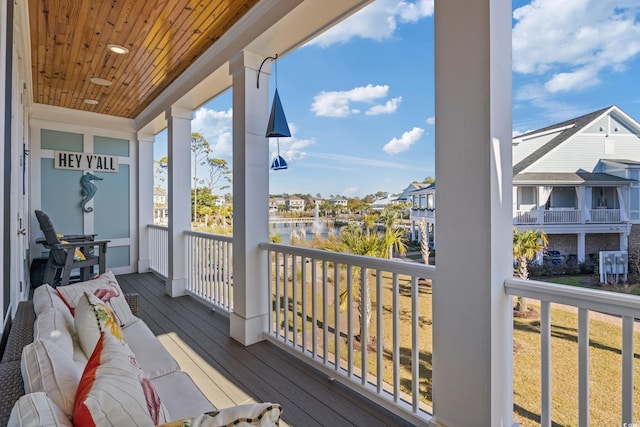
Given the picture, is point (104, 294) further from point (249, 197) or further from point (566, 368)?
point (566, 368)

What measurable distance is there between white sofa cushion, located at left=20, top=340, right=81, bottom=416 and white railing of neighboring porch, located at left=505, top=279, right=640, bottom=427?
1636mm

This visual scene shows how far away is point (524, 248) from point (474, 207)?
→ 36cm

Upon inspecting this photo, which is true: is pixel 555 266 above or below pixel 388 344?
above

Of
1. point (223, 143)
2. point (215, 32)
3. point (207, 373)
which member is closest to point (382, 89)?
point (215, 32)

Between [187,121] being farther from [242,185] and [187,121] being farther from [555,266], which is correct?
[555,266]

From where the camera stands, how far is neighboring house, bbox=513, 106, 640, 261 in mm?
1214

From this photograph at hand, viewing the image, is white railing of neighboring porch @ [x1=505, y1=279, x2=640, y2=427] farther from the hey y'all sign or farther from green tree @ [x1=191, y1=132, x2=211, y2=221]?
green tree @ [x1=191, y1=132, x2=211, y2=221]

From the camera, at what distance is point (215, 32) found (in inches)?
117

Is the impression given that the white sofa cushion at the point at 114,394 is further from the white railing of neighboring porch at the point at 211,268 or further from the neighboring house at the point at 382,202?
the white railing of neighboring porch at the point at 211,268

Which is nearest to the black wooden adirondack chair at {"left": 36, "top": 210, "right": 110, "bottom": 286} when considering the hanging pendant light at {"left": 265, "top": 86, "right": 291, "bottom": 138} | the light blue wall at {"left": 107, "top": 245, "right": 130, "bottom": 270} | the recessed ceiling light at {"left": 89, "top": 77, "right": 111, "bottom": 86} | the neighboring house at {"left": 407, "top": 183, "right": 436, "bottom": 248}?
the light blue wall at {"left": 107, "top": 245, "right": 130, "bottom": 270}

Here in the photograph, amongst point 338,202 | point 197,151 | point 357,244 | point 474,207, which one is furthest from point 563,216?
point 197,151

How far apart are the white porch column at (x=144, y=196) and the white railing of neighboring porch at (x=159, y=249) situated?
4.1 inches

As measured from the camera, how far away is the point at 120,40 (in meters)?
3.08

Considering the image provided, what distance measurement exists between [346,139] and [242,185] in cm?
155
